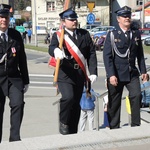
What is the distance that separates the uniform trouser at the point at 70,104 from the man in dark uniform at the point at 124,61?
21.1 inches

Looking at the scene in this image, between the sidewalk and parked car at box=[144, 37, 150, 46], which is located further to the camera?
parked car at box=[144, 37, 150, 46]

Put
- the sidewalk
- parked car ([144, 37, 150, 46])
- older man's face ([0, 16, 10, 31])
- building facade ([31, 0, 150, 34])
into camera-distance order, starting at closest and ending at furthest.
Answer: the sidewalk
older man's face ([0, 16, 10, 31])
parked car ([144, 37, 150, 46])
building facade ([31, 0, 150, 34])

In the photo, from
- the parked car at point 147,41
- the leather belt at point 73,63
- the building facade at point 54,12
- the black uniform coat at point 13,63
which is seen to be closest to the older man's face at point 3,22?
the black uniform coat at point 13,63

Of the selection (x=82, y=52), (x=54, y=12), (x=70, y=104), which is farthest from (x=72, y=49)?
(x=54, y=12)

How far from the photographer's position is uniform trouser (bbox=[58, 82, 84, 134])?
5.34 meters

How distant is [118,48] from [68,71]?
2.71 feet

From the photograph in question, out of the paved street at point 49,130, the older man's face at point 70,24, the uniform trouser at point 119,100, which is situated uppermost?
the older man's face at point 70,24

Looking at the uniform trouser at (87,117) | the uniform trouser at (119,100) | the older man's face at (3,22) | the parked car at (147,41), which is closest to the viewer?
the older man's face at (3,22)

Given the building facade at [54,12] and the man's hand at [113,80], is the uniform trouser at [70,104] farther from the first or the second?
the building facade at [54,12]

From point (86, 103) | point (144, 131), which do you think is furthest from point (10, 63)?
point (86, 103)

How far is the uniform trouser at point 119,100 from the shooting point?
Answer: 572cm

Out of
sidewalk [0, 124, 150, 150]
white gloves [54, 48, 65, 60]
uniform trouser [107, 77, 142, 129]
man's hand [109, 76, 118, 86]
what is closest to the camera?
sidewalk [0, 124, 150, 150]

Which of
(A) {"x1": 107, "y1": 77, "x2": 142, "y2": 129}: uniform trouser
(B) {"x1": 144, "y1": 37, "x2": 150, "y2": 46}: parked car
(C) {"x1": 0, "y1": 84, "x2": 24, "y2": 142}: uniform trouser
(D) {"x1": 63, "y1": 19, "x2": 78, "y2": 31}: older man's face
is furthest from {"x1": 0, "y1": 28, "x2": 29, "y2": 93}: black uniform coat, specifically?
(B) {"x1": 144, "y1": 37, "x2": 150, "y2": 46}: parked car

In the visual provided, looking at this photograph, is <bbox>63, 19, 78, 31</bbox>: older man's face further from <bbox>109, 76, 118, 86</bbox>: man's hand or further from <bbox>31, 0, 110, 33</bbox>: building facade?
<bbox>31, 0, 110, 33</bbox>: building facade
